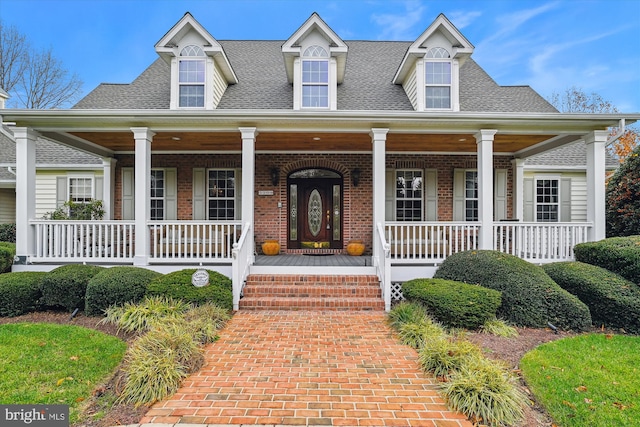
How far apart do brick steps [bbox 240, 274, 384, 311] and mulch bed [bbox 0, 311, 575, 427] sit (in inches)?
80.1

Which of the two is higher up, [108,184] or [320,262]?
[108,184]

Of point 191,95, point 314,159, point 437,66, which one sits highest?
point 437,66

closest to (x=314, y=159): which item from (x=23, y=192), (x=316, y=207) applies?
(x=316, y=207)

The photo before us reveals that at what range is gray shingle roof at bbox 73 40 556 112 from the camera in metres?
9.79

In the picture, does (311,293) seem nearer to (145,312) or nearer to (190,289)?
(190,289)

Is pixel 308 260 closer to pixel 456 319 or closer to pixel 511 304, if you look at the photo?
pixel 456 319

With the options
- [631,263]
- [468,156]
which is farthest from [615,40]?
[631,263]

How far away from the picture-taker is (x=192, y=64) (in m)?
9.20

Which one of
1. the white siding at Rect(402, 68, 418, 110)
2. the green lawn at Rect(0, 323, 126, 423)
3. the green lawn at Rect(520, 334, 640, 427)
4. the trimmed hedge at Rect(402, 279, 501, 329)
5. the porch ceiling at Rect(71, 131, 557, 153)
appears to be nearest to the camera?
the green lawn at Rect(520, 334, 640, 427)

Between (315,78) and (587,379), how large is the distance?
27.4 feet

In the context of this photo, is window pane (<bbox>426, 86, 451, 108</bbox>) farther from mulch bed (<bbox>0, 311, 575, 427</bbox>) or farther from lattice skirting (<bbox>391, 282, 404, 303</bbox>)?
mulch bed (<bbox>0, 311, 575, 427</bbox>)

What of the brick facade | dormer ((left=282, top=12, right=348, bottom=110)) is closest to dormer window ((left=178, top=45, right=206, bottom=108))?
the brick facade

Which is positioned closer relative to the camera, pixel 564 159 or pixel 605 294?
pixel 605 294

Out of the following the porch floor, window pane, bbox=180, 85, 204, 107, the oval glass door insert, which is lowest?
the porch floor
